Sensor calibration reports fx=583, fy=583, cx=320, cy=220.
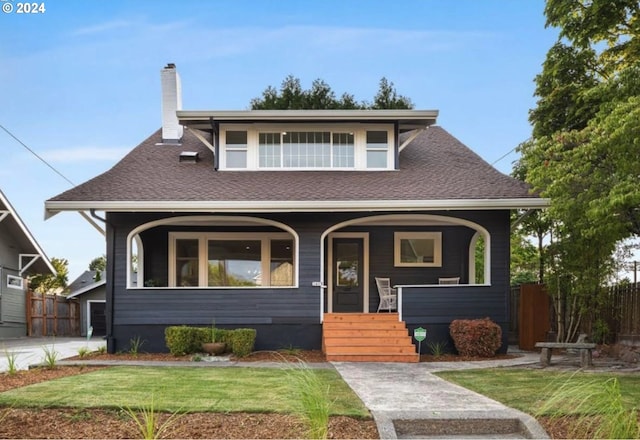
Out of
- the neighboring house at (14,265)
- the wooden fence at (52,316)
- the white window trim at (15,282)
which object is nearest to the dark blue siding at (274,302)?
the neighboring house at (14,265)

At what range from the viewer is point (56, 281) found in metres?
36.7

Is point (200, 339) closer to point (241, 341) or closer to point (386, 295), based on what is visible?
point (241, 341)

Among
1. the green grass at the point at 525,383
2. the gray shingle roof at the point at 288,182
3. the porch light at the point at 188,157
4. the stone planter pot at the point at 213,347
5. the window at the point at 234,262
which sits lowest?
the stone planter pot at the point at 213,347

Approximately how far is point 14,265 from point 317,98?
13.5 m

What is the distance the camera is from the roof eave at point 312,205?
11797 mm

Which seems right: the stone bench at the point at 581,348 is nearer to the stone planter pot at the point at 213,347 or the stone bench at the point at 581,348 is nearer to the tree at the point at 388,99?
the stone planter pot at the point at 213,347

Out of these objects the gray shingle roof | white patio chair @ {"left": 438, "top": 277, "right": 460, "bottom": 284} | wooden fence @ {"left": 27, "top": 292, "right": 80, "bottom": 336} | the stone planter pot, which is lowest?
wooden fence @ {"left": 27, "top": 292, "right": 80, "bottom": 336}

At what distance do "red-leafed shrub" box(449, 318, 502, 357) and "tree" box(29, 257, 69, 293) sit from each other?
23912 mm

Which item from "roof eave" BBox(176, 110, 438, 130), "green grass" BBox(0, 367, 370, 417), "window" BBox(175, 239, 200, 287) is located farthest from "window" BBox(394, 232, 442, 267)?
"green grass" BBox(0, 367, 370, 417)

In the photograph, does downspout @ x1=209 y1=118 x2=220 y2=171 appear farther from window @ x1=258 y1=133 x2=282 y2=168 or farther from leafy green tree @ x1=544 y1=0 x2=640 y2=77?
leafy green tree @ x1=544 y1=0 x2=640 y2=77

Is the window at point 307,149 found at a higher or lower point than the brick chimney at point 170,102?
lower

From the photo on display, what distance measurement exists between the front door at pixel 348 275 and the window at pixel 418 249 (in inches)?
37.1

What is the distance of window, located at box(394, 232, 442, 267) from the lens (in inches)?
568

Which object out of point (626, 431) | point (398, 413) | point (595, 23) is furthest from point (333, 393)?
point (595, 23)
